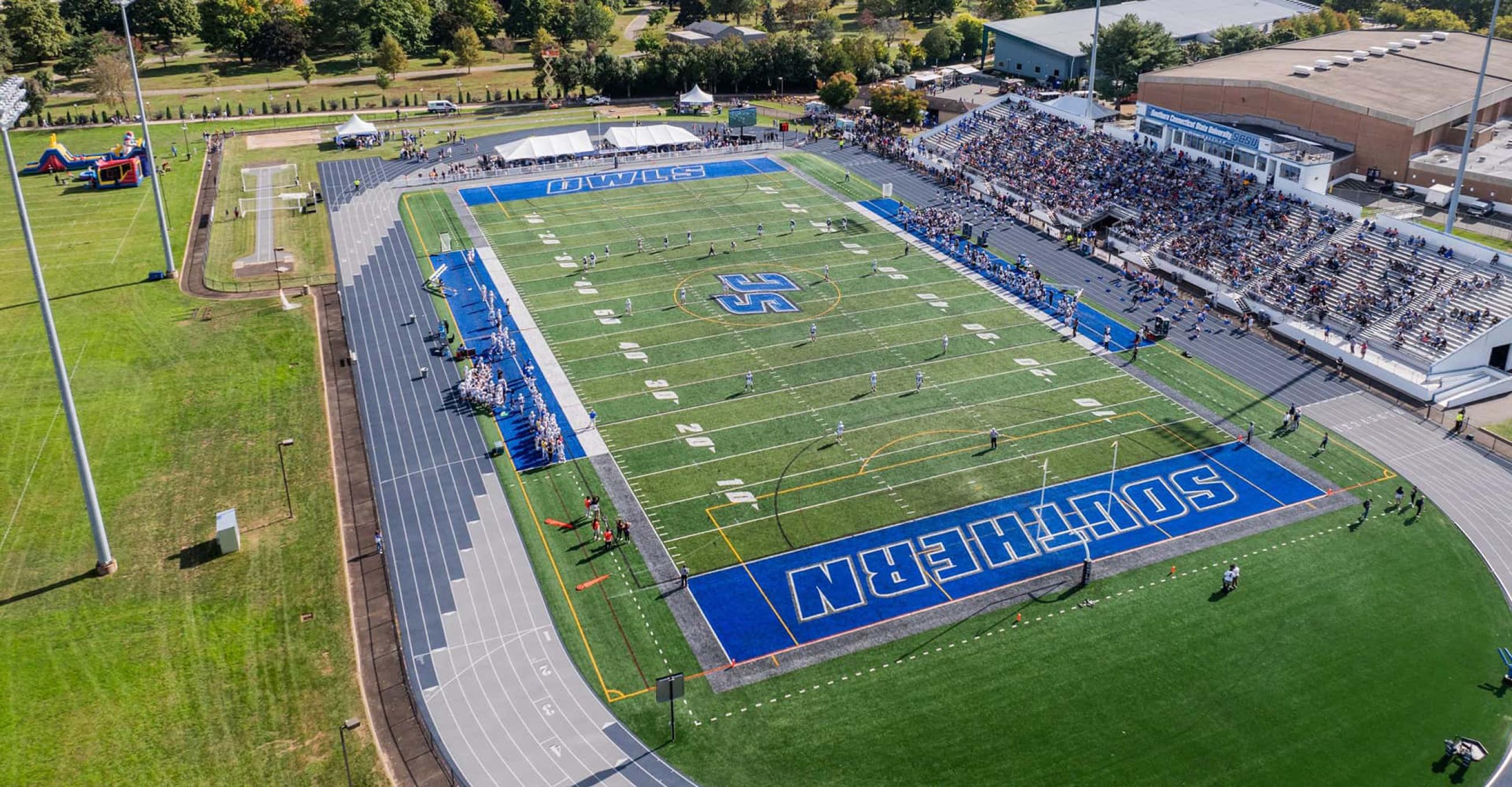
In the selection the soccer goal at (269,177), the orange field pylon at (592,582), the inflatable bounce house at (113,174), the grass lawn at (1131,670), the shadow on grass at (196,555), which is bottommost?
the grass lawn at (1131,670)

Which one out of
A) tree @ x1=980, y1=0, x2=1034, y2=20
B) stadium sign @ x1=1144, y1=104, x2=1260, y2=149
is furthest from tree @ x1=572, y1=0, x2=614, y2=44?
stadium sign @ x1=1144, y1=104, x2=1260, y2=149

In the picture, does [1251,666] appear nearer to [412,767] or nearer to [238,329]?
[412,767]

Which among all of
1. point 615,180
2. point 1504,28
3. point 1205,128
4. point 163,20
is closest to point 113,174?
point 615,180

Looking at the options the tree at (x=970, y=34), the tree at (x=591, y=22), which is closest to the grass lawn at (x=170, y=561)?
the tree at (x=591, y=22)

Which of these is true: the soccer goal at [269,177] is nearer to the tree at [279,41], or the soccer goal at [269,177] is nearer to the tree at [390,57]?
the tree at [390,57]

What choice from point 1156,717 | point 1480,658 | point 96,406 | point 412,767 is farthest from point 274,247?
point 1480,658

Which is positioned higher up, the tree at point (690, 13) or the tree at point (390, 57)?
the tree at point (690, 13)
